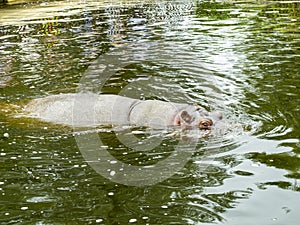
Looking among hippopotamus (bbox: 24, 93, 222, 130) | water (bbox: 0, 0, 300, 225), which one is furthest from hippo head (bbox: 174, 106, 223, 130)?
water (bbox: 0, 0, 300, 225)

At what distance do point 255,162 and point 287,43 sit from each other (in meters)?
7.68

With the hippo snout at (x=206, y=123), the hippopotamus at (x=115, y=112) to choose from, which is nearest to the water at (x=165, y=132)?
the hippopotamus at (x=115, y=112)

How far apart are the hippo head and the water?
1.05 feet

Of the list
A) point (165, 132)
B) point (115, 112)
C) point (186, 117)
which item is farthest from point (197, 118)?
point (115, 112)

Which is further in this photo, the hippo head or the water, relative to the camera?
the hippo head

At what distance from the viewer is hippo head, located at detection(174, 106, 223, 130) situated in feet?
23.5

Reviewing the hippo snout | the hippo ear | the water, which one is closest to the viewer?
the water

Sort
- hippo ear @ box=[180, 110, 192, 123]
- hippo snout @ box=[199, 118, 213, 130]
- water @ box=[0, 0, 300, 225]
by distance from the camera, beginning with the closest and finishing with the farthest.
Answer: water @ box=[0, 0, 300, 225]
hippo snout @ box=[199, 118, 213, 130]
hippo ear @ box=[180, 110, 192, 123]

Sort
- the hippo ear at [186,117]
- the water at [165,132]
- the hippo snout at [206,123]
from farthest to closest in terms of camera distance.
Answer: the hippo ear at [186,117] → the hippo snout at [206,123] → the water at [165,132]

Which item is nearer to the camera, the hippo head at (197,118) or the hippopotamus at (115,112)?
the hippo head at (197,118)

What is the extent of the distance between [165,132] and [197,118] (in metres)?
0.51

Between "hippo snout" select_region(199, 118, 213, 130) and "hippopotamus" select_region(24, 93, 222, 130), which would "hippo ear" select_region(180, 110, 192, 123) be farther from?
"hippo snout" select_region(199, 118, 213, 130)

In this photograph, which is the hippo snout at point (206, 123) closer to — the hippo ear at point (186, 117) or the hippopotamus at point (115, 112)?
the hippopotamus at point (115, 112)

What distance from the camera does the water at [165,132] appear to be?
493 centimetres
